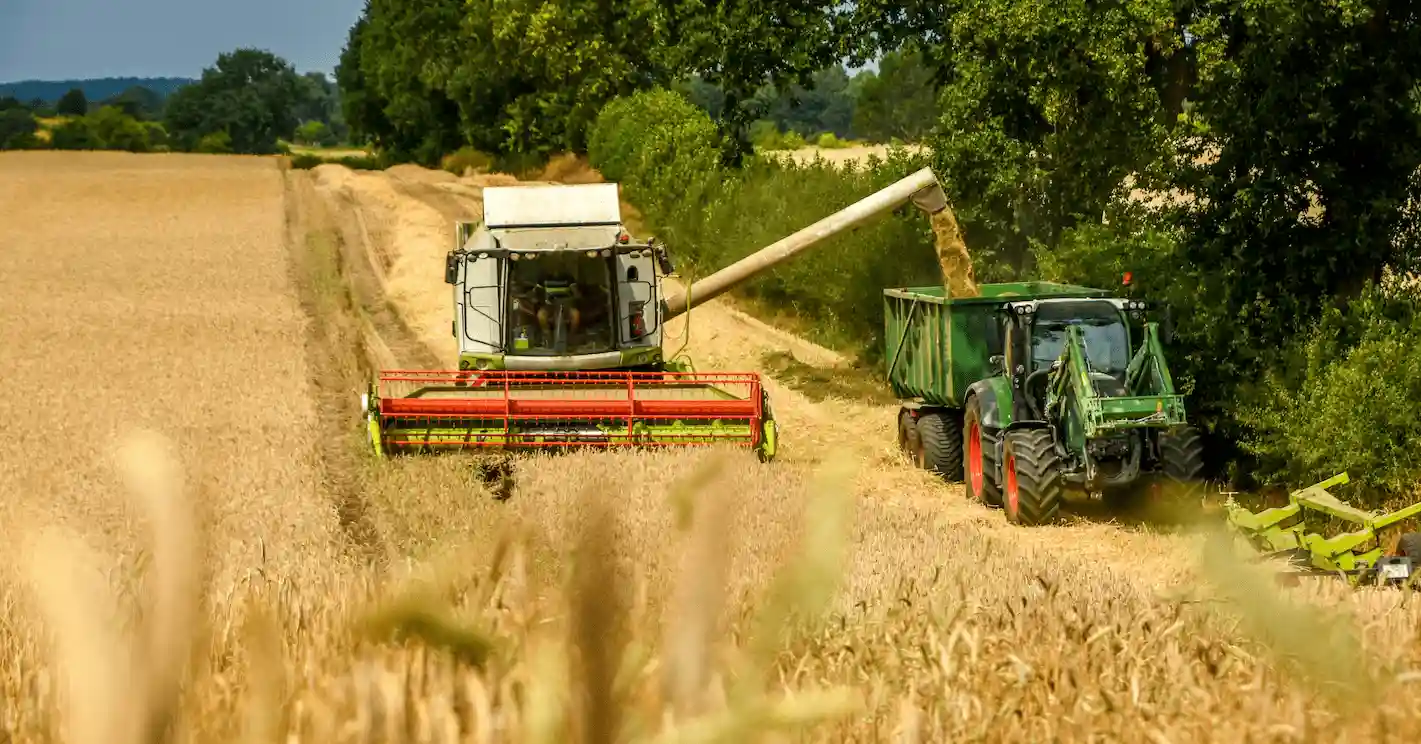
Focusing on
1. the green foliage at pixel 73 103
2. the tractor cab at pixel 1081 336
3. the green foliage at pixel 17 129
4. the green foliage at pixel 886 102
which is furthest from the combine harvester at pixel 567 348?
the green foliage at pixel 73 103

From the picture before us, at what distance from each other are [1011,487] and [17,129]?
136693mm

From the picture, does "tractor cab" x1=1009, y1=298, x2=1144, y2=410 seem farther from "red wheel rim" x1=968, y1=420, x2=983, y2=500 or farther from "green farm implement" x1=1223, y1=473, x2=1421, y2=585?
"green farm implement" x1=1223, y1=473, x2=1421, y2=585

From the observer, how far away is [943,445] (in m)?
16.4

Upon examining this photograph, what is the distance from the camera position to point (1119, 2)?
17531mm

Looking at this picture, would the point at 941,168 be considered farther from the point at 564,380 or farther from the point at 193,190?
the point at 193,190

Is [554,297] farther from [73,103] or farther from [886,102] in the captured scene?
[73,103]

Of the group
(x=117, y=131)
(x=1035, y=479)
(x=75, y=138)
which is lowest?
(x=1035, y=479)

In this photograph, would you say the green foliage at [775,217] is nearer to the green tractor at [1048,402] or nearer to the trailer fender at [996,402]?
the green tractor at [1048,402]

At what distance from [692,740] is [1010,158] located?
1870cm

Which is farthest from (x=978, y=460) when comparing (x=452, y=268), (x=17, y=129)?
(x=17, y=129)

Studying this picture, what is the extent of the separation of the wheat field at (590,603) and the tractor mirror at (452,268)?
1.89m

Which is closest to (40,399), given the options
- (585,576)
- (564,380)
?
(564,380)

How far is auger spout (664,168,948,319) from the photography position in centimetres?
1808

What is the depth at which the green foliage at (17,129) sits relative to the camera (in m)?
109
